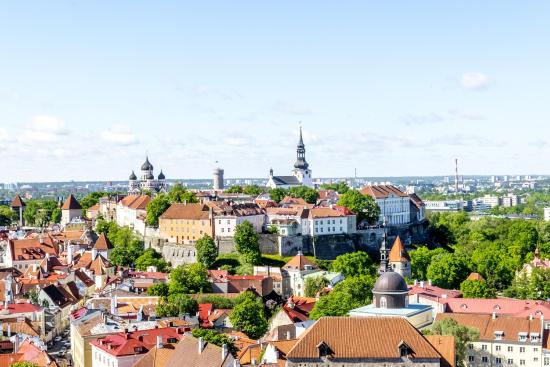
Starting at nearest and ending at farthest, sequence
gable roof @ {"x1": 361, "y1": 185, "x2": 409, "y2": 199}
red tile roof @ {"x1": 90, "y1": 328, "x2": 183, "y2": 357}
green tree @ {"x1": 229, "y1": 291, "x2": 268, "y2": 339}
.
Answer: red tile roof @ {"x1": 90, "y1": 328, "x2": 183, "y2": 357}
green tree @ {"x1": 229, "y1": 291, "x2": 268, "y2": 339}
gable roof @ {"x1": 361, "y1": 185, "x2": 409, "y2": 199}

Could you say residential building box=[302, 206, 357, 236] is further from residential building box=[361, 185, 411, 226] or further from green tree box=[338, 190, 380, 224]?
residential building box=[361, 185, 411, 226]

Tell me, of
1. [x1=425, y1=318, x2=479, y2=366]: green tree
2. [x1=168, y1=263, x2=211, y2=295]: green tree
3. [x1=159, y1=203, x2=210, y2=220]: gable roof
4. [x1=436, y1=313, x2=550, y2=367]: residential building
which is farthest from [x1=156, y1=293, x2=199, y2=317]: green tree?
[x1=159, y1=203, x2=210, y2=220]: gable roof

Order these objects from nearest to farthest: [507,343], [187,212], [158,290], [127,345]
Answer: [127,345], [507,343], [158,290], [187,212]

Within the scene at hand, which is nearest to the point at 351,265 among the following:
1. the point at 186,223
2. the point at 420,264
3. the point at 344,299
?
the point at 420,264

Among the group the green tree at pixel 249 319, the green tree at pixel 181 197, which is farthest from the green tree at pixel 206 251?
the green tree at pixel 249 319

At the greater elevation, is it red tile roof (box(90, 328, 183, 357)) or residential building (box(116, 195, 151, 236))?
residential building (box(116, 195, 151, 236))

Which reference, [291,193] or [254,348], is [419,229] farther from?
[254,348]

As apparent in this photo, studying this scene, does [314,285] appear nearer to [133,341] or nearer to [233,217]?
[233,217]
